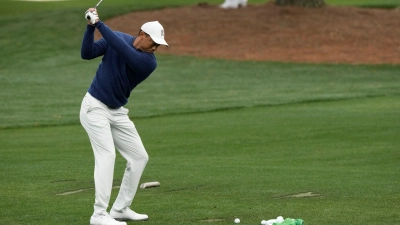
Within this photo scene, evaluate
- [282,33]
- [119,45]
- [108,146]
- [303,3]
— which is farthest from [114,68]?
[303,3]

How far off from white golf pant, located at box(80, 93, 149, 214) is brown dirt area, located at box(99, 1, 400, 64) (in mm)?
22363

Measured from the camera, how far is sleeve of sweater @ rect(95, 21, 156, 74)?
931 cm

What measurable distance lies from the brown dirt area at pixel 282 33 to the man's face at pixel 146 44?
22.5 m

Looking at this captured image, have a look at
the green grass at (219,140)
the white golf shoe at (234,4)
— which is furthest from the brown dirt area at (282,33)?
the green grass at (219,140)

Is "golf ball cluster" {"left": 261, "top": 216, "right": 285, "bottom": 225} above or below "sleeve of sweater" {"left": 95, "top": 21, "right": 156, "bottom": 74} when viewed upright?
below

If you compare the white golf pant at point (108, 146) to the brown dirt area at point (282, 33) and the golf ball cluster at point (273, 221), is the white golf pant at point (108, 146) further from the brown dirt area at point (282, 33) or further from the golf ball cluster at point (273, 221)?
the brown dirt area at point (282, 33)

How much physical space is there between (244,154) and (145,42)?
6.47 meters

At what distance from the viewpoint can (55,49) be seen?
34.8 meters

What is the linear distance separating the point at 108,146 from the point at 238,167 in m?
4.59

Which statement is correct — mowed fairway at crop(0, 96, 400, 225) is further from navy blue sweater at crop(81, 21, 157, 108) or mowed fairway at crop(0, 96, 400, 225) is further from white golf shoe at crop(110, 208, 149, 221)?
navy blue sweater at crop(81, 21, 157, 108)

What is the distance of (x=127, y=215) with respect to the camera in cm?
1000

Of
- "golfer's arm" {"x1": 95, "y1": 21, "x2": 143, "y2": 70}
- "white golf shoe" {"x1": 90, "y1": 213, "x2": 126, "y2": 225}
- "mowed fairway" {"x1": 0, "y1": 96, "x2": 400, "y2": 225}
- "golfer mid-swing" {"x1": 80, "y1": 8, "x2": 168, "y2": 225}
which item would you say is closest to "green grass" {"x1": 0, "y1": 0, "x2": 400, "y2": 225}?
"mowed fairway" {"x1": 0, "y1": 96, "x2": 400, "y2": 225}

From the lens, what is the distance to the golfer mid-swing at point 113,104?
376 inches

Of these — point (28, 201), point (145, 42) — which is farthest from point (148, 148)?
point (145, 42)
